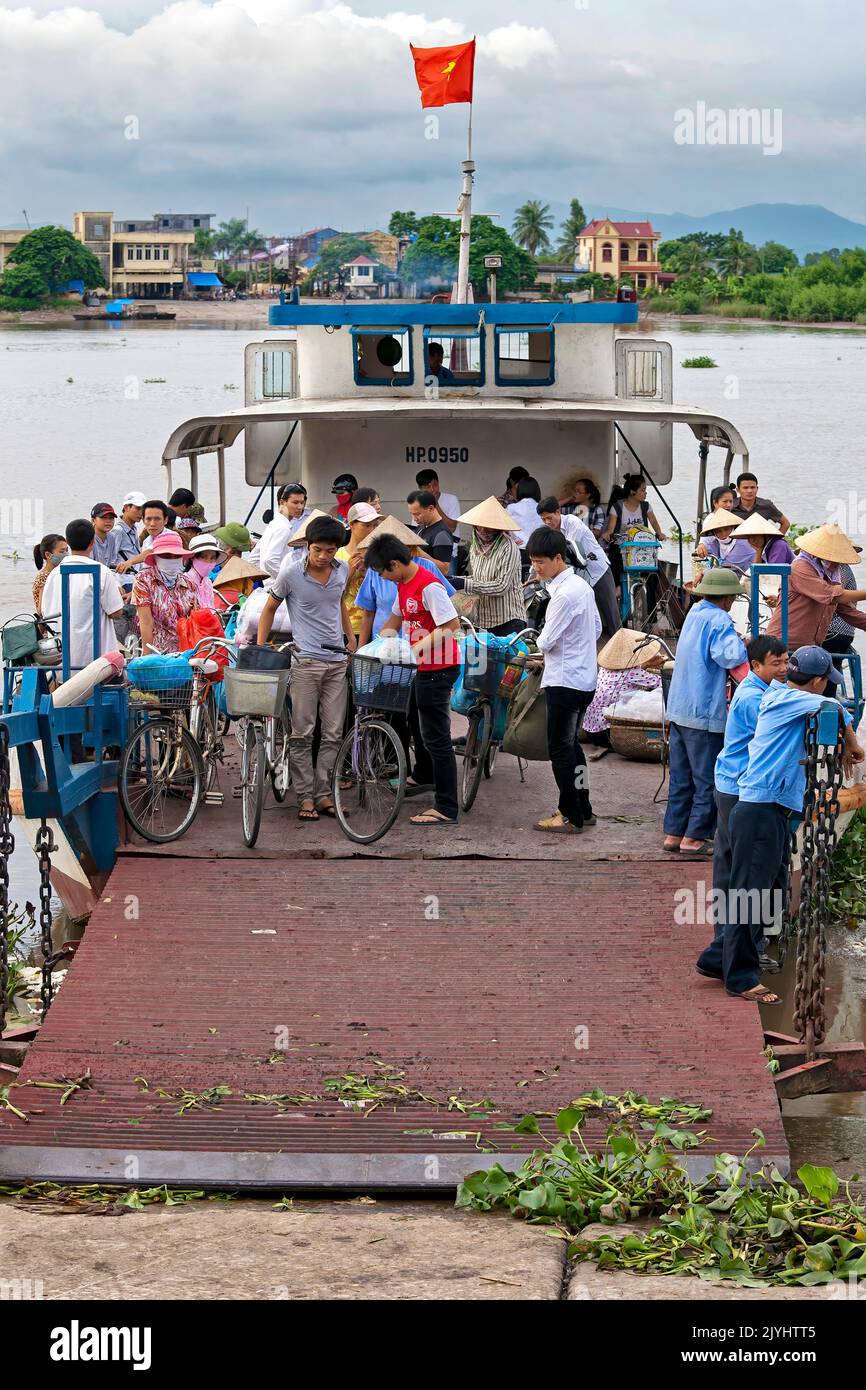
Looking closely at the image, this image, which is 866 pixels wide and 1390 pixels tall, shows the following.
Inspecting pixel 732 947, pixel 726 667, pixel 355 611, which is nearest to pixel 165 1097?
pixel 732 947

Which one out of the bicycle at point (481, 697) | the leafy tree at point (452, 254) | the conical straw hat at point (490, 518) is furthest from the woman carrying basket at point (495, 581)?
the leafy tree at point (452, 254)

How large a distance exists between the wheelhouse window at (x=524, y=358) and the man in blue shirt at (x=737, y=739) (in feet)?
24.6

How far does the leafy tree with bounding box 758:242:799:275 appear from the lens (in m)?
122

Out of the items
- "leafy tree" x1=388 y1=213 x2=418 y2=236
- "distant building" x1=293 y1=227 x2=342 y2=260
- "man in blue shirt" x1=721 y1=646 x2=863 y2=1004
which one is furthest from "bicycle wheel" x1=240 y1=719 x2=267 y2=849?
"distant building" x1=293 y1=227 x2=342 y2=260

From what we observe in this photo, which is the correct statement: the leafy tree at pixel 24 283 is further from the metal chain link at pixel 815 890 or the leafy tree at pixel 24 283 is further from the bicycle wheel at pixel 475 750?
the metal chain link at pixel 815 890

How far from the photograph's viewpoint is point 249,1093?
6379 millimetres

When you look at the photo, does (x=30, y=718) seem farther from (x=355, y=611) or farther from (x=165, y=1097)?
(x=355, y=611)

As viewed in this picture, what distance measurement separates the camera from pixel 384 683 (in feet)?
27.2

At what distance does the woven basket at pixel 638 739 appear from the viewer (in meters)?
10.0

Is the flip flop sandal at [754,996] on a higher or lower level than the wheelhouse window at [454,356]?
lower

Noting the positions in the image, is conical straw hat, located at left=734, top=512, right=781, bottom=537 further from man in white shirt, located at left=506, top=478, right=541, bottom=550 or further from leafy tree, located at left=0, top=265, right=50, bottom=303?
leafy tree, located at left=0, top=265, right=50, bottom=303

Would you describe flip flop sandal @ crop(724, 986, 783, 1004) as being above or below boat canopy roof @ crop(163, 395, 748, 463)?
below

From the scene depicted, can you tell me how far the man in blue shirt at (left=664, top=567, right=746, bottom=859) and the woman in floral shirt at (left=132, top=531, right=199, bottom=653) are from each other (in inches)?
107
